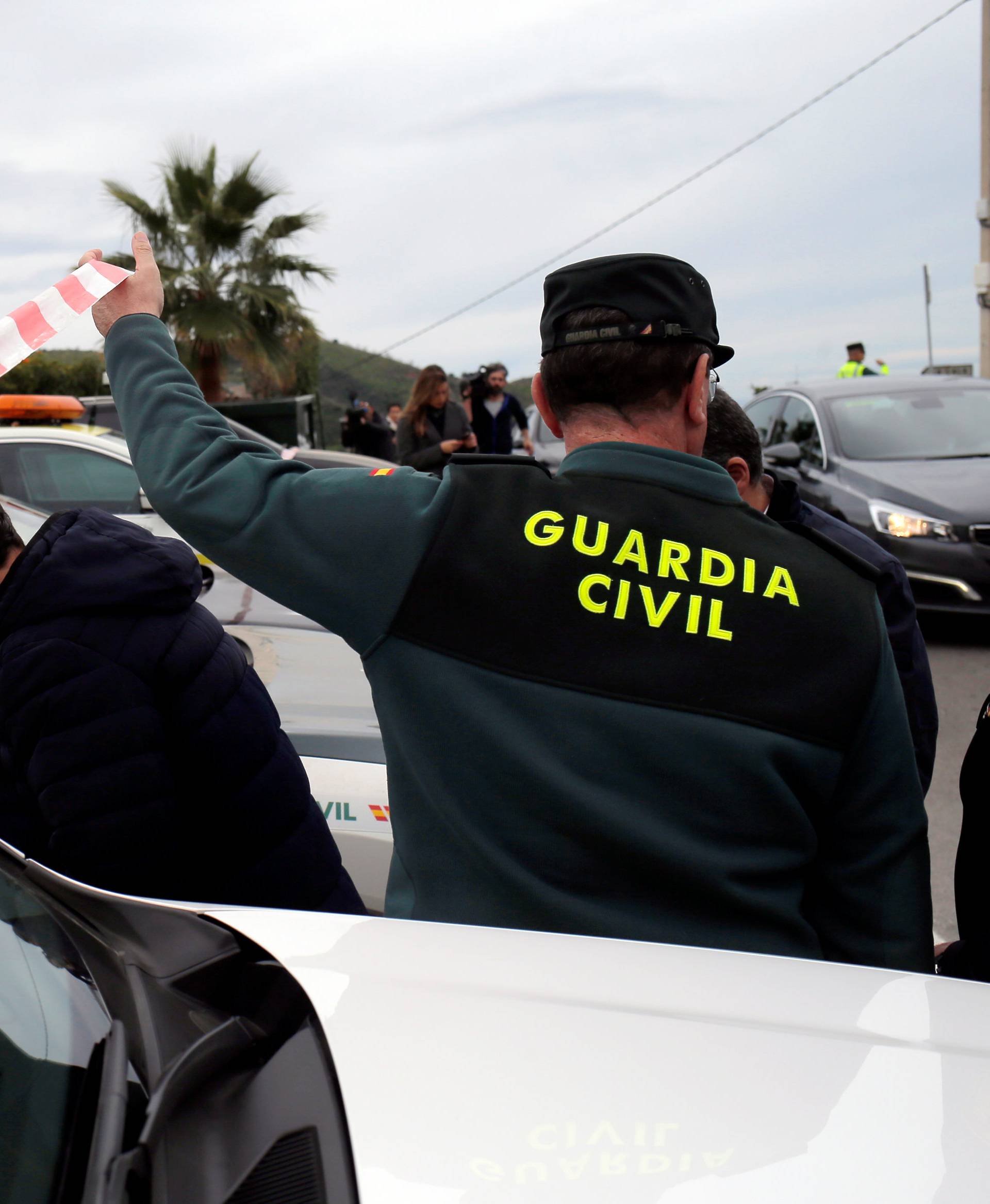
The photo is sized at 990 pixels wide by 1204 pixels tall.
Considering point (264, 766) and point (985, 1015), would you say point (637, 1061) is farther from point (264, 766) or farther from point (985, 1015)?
point (264, 766)

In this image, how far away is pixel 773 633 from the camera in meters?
1.42

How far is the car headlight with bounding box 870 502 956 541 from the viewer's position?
635 cm

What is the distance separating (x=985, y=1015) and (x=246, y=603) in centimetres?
365

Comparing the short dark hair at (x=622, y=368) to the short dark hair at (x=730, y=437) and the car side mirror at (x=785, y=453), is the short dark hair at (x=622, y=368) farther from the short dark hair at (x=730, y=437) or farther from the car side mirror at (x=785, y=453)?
the car side mirror at (x=785, y=453)

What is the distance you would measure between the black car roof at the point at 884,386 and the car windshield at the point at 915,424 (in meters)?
0.04

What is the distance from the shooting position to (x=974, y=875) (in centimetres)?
175

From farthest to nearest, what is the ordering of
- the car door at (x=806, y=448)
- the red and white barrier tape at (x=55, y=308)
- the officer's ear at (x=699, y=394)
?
the car door at (x=806, y=448), the red and white barrier tape at (x=55, y=308), the officer's ear at (x=699, y=394)

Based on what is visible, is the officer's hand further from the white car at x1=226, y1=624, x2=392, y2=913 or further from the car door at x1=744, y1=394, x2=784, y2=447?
the car door at x1=744, y1=394, x2=784, y2=447

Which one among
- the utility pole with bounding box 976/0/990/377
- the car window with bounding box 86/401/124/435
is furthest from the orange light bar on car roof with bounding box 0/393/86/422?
the utility pole with bounding box 976/0/990/377

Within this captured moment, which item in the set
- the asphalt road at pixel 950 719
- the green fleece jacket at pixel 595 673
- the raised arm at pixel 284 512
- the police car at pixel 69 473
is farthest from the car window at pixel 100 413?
the green fleece jacket at pixel 595 673

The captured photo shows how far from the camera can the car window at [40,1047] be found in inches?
41.9

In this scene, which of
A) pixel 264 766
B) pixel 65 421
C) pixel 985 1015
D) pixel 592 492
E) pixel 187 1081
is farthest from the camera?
pixel 65 421

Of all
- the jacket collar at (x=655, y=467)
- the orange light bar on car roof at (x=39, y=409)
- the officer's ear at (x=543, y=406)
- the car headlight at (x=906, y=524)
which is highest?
the orange light bar on car roof at (x=39, y=409)

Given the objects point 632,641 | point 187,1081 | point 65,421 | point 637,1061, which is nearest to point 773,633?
point 632,641
